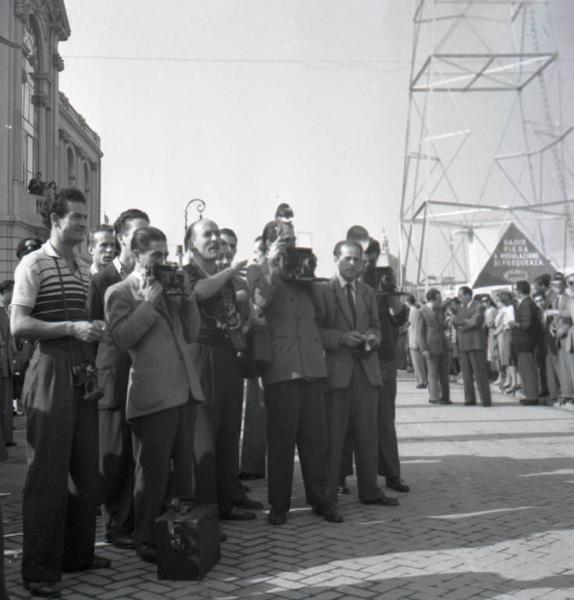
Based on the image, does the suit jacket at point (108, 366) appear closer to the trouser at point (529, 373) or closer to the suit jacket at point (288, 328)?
the suit jacket at point (288, 328)

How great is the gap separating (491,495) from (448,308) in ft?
41.1

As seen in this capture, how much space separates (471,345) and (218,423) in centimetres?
977

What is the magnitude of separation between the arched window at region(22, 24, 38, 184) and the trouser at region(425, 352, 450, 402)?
67.2 feet

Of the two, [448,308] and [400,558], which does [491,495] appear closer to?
[400,558]

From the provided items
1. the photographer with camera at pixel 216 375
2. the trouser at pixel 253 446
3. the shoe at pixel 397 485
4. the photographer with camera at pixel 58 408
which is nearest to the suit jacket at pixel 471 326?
the trouser at pixel 253 446

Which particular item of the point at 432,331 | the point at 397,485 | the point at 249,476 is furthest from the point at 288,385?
the point at 432,331

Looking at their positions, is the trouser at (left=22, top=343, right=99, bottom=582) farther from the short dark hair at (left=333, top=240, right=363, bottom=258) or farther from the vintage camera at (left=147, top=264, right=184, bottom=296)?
the short dark hair at (left=333, top=240, right=363, bottom=258)

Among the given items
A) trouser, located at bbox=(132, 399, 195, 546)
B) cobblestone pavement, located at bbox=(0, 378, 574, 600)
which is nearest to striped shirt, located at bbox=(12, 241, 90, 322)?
trouser, located at bbox=(132, 399, 195, 546)

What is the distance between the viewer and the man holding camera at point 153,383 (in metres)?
4.66

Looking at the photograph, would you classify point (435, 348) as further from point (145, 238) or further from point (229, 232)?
point (145, 238)

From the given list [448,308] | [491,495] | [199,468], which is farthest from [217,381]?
[448,308]

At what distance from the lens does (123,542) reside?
518 centimetres

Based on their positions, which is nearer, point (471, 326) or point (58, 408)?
point (58, 408)

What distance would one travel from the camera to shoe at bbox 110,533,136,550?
202 inches
